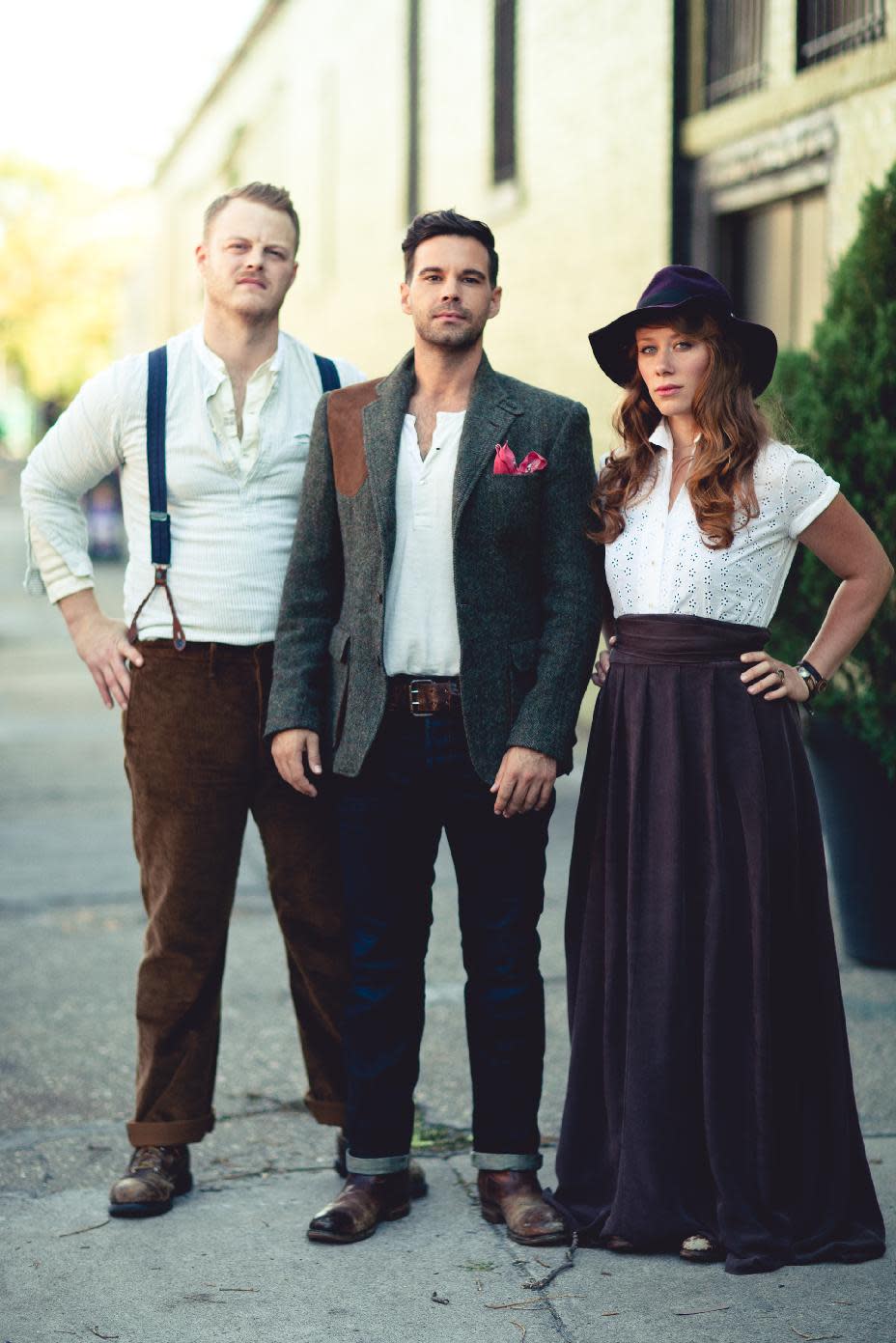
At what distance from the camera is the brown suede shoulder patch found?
3.65 metres

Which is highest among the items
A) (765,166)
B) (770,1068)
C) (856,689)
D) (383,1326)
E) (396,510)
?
(765,166)

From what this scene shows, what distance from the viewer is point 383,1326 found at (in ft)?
10.6

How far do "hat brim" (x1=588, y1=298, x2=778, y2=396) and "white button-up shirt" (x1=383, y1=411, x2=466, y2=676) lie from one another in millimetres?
378

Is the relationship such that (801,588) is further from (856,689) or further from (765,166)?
(765,166)

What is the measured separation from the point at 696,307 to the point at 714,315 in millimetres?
42

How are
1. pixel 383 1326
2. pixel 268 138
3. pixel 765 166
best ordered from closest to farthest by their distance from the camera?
pixel 383 1326
pixel 765 166
pixel 268 138

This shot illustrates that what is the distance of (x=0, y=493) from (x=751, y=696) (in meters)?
58.5

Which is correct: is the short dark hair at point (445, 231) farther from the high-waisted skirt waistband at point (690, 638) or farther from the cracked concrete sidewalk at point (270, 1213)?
the cracked concrete sidewalk at point (270, 1213)

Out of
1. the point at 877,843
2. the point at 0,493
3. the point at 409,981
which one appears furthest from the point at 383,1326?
the point at 0,493

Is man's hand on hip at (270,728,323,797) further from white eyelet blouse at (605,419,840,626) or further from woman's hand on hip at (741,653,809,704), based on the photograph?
woman's hand on hip at (741,653,809,704)

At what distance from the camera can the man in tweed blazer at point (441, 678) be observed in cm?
357

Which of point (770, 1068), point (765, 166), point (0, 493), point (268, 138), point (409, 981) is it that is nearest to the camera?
point (770, 1068)

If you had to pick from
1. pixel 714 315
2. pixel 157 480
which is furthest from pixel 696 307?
pixel 157 480

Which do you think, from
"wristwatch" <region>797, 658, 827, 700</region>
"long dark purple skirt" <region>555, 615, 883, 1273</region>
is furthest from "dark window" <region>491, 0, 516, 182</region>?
"long dark purple skirt" <region>555, 615, 883, 1273</region>
